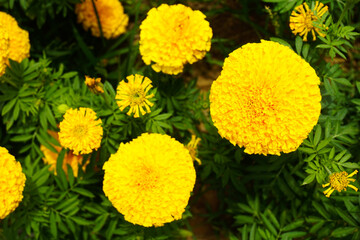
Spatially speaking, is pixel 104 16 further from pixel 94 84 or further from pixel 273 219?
pixel 273 219

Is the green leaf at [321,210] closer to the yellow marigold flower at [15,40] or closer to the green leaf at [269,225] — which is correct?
the green leaf at [269,225]

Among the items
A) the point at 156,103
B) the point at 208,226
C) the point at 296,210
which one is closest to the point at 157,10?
the point at 156,103

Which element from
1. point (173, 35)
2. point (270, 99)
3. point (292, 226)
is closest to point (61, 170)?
point (173, 35)

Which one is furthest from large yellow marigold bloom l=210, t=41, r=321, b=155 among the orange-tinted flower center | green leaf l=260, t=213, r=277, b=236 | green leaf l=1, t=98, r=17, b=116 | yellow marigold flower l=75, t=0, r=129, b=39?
yellow marigold flower l=75, t=0, r=129, b=39

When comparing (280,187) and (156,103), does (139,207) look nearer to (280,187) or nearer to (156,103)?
(156,103)

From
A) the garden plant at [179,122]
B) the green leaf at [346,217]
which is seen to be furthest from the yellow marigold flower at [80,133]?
the green leaf at [346,217]

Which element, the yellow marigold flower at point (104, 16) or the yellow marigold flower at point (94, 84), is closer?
the yellow marigold flower at point (94, 84)
